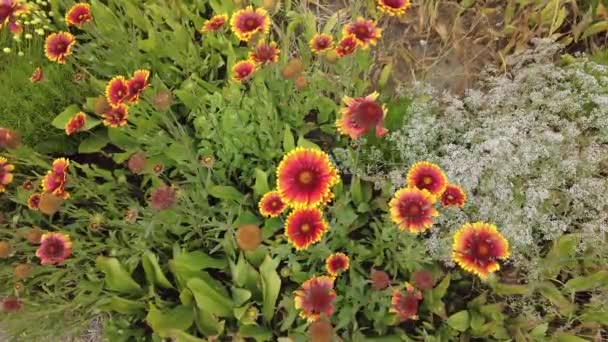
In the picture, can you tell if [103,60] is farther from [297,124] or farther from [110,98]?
[297,124]

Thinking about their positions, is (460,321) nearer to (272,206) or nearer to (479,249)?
(479,249)

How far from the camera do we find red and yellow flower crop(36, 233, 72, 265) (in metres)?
1.67

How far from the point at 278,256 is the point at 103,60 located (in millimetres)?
1340

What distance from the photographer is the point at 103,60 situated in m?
2.44

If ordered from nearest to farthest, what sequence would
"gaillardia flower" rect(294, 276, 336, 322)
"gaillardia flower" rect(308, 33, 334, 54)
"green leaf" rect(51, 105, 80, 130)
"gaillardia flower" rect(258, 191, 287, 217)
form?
"gaillardia flower" rect(294, 276, 336, 322) < "gaillardia flower" rect(258, 191, 287, 217) < "gaillardia flower" rect(308, 33, 334, 54) < "green leaf" rect(51, 105, 80, 130)

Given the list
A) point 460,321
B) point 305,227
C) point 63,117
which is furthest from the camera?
point 63,117

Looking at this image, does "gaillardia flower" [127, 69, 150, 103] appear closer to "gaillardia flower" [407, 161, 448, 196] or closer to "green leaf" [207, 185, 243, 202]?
"green leaf" [207, 185, 243, 202]

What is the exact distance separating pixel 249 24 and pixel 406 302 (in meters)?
1.10

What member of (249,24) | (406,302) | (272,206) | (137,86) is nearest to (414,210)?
(406,302)

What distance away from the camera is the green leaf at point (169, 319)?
1785 mm

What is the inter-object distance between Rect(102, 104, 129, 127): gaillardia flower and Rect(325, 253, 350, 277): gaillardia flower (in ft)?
2.78

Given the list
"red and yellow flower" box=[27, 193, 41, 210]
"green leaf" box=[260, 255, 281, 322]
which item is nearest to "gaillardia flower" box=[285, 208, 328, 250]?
"green leaf" box=[260, 255, 281, 322]

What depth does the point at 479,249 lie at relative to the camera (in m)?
1.40

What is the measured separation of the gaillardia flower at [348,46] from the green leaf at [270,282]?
77cm
